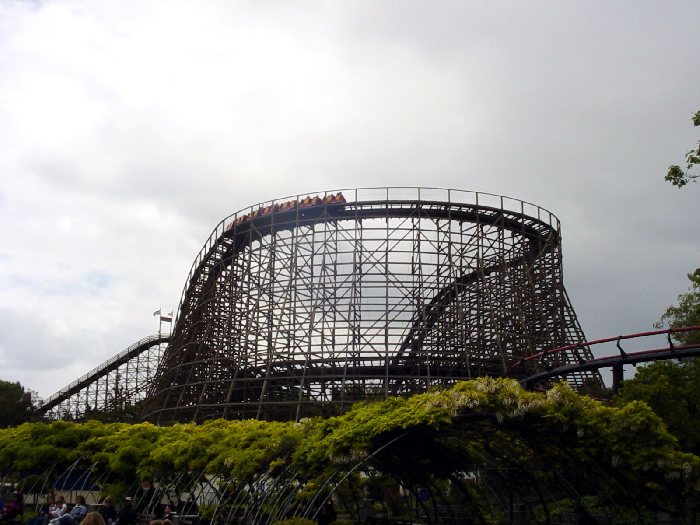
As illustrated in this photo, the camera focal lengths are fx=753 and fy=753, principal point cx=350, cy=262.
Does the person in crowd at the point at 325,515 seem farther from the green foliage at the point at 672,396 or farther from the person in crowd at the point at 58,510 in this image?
the green foliage at the point at 672,396

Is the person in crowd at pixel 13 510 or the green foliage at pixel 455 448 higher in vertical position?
the green foliage at pixel 455 448

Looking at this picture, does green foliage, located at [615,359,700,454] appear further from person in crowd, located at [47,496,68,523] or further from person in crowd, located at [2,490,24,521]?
person in crowd, located at [2,490,24,521]

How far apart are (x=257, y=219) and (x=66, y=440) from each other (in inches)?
856

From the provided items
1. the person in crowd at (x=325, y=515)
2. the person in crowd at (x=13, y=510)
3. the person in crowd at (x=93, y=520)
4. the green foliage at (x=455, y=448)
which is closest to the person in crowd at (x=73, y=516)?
the person in crowd at (x=13, y=510)

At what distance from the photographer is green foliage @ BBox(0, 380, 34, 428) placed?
2581 inches

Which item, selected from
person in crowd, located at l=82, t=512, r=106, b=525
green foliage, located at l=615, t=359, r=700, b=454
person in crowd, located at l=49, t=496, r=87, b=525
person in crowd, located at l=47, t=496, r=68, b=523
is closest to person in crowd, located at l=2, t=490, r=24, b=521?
person in crowd, located at l=47, t=496, r=68, b=523

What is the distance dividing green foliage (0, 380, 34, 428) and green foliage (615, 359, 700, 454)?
5375 centimetres

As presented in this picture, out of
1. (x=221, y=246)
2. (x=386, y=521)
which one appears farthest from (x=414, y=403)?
(x=221, y=246)

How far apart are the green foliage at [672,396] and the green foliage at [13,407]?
5375 cm

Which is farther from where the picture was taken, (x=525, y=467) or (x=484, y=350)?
(x=484, y=350)

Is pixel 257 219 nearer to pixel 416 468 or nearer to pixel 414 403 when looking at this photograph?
pixel 416 468

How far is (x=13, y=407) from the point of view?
6619 centimetres

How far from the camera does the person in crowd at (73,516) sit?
12844 millimetres

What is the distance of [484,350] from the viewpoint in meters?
42.5
